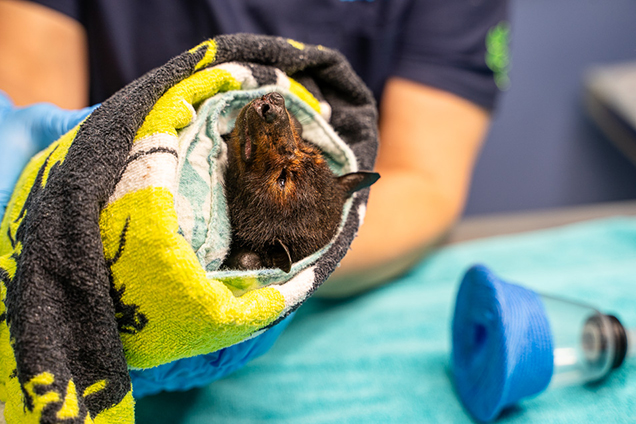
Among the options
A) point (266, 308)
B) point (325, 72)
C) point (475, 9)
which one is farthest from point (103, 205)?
point (475, 9)

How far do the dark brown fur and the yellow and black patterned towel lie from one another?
0.06m

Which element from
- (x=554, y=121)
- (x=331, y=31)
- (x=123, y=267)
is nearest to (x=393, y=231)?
(x=331, y=31)

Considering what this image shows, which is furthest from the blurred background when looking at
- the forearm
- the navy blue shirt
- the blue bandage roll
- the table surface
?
the blue bandage roll

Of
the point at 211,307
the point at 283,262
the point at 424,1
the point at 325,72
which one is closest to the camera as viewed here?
the point at 211,307

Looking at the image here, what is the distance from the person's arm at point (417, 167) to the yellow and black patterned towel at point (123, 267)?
1.86ft

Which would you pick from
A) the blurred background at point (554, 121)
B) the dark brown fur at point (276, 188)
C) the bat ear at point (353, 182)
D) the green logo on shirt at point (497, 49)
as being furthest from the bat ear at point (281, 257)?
the blurred background at point (554, 121)

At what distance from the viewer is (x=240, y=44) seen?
61 cm

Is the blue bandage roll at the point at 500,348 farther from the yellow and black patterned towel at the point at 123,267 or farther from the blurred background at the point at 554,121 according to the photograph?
the blurred background at the point at 554,121

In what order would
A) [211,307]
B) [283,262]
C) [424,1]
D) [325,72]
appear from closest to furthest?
[211,307], [283,262], [325,72], [424,1]

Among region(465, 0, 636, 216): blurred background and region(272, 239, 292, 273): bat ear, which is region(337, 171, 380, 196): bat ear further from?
region(465, 0, 636, 216): blurred background

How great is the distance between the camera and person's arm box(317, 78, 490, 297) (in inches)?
44.3

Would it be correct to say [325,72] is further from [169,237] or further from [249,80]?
[169,237]

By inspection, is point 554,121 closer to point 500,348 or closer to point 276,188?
point 500,348

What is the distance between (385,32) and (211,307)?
1.00 metres
